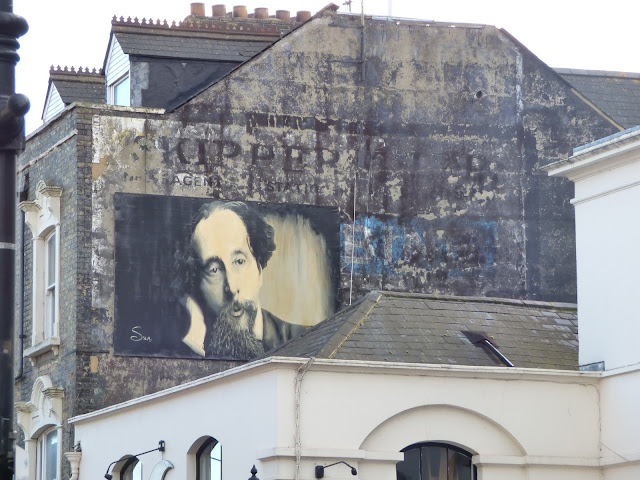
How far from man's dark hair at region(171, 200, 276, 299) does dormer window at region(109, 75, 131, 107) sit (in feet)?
9.82

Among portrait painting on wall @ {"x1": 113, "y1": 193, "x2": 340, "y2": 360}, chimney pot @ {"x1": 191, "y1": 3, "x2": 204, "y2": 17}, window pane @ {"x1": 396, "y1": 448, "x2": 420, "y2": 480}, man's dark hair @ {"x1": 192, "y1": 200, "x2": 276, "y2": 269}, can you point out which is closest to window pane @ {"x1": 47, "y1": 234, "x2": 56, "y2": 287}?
portrait painting on wall @ {"x1": 113, "y1": 193, "x2": 340, "y2": 360}

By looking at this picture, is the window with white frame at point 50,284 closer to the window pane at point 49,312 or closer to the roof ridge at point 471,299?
the window pane at point 49,312

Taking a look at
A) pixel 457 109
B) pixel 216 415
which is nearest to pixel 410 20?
pixel 457 109

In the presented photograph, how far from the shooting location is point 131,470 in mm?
22859

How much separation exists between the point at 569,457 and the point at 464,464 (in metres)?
1.49

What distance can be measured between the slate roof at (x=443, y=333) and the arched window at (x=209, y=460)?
68.8 inches

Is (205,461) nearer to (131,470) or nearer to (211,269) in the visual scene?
(131,470)

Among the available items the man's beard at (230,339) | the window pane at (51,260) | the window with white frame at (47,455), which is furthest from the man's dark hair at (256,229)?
the window with white frame at (47,455)

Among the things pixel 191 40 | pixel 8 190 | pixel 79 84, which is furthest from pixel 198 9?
pixel 8 190

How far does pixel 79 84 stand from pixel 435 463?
15356 millimetres

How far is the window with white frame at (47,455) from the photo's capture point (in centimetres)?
2688

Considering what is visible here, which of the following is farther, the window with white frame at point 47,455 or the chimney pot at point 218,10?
the chimney pot at point 218,10

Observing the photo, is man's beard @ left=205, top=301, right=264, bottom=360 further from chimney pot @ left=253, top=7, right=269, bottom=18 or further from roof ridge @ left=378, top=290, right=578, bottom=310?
chimney pot @ left=253, top=7, right=269, bottom=18

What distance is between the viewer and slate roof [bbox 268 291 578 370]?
67.5 ft
